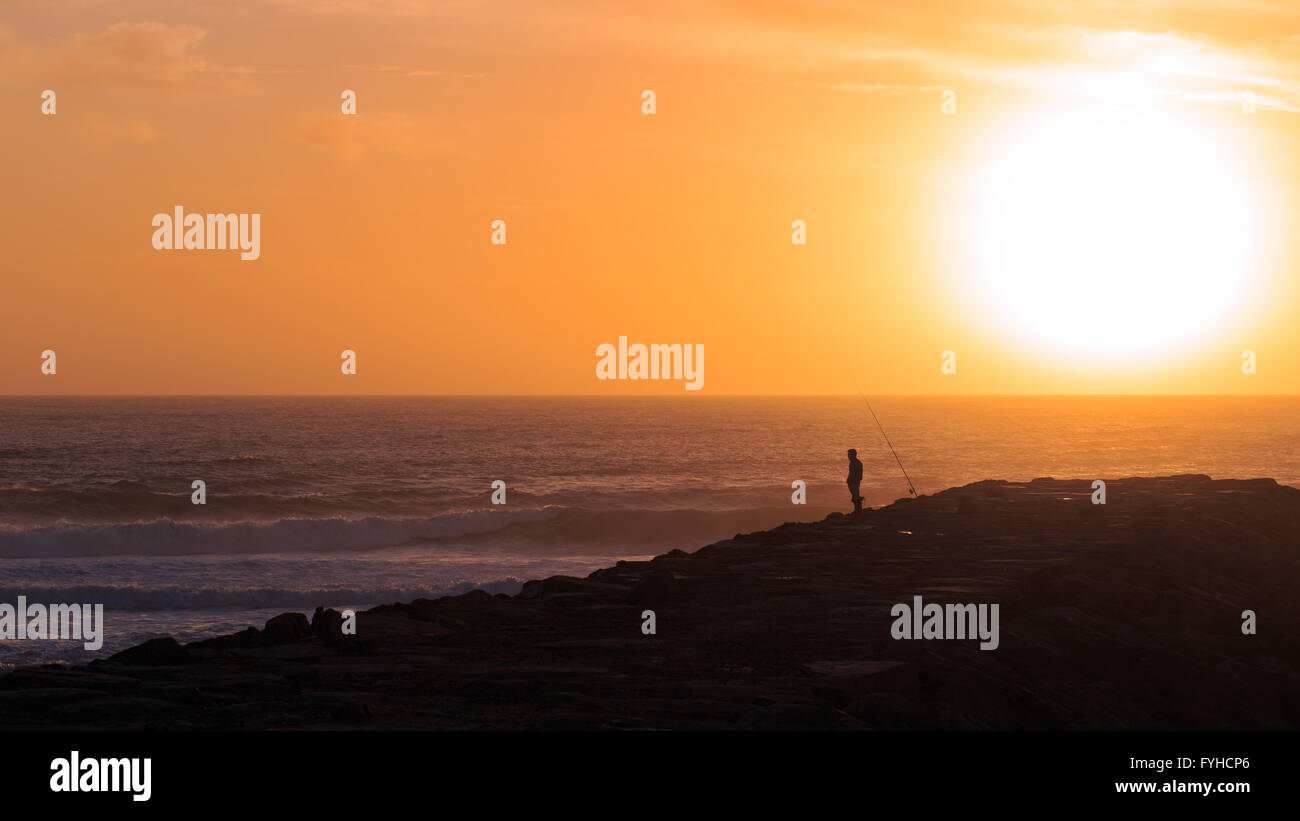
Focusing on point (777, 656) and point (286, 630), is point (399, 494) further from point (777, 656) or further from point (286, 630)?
point (777, 656)

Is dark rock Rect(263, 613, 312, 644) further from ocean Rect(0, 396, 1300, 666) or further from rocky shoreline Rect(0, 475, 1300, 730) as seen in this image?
ocean Rect(0, 396, 1300, 666)

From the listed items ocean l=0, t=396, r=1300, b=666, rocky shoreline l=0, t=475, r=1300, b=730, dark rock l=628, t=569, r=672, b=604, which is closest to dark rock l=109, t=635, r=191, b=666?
rocky shoreline l=0, t=475, r=1300, b=730

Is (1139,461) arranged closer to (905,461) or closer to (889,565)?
(905,461)

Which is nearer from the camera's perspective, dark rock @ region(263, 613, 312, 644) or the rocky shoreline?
the rocky shoreline

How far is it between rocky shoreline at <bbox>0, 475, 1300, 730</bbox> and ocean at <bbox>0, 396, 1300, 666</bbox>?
26.6 ft

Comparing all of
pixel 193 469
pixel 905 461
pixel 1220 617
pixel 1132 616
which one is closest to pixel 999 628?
pixel 1132 616

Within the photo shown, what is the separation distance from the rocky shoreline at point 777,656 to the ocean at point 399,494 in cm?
810

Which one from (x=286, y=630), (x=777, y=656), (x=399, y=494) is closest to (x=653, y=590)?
(x=777, y=656)

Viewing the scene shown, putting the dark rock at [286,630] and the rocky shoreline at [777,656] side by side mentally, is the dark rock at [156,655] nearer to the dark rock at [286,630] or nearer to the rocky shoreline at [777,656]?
the rocky shoreline at [777,656]

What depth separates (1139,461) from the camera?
67500 millimetres

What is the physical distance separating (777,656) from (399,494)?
39.2m

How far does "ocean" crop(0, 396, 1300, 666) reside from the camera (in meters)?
25.0

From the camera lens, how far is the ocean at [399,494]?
2500 cm

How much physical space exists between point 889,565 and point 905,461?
187ft
